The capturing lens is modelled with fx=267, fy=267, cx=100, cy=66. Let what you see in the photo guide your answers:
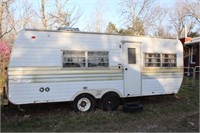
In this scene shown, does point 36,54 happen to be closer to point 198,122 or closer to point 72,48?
point 72,48

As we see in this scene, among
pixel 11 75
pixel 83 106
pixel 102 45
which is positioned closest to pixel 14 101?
pixel 11 75

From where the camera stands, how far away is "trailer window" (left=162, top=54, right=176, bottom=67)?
10.3 metres

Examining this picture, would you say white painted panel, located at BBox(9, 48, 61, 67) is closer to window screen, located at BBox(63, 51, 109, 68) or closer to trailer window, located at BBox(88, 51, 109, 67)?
window screen, located at BBox(63, 51, 109, 68)

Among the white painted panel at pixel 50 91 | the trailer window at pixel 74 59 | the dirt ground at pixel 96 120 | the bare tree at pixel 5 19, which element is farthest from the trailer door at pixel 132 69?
the bare tree at pixel 5 19

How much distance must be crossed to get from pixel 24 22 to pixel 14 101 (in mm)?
18341

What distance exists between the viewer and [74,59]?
859cm

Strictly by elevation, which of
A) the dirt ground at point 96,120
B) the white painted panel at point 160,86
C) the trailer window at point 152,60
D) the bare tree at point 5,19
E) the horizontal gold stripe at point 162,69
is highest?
the bare tree at point 5,19

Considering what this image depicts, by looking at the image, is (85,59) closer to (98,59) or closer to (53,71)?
(98,59)

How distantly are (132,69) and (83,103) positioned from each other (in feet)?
7.04

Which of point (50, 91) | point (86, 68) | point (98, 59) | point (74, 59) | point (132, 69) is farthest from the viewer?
point (132, 69)

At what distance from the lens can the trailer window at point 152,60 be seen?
9.87 metres

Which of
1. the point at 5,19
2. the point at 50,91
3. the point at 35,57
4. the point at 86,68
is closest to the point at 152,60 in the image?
the point at 86,68

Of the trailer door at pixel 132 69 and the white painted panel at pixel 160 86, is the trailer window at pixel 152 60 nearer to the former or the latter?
the trailer door at pixel 132 69

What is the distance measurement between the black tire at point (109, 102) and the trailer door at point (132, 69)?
0.47 m
